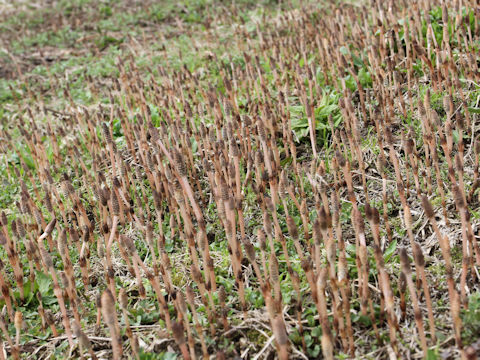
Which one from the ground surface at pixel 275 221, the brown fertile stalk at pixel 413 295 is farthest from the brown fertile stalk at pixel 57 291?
Answer: the brown fertile stalk at pixel 413 295

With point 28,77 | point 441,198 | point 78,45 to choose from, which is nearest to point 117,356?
point 441,198

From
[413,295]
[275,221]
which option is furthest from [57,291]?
[413,295]

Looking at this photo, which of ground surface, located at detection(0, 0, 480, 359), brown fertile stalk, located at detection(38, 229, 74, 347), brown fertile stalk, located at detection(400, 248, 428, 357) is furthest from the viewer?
brown fertile stalk, located at detection(38, 229, 74, 347)

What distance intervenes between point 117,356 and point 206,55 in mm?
4589

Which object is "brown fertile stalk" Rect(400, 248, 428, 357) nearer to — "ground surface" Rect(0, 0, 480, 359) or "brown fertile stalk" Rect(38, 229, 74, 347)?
"ground surface" Rect(0, 0, 480, 359)

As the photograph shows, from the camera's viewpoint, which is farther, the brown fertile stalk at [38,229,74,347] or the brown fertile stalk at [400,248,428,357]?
the brown fertile stalk at [38,229,74,347]

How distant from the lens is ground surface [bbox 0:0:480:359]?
77.1 inches

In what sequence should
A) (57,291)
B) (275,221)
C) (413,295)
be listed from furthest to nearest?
(275,221) < (57,291) < (413,295)

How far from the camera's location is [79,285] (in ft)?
8.78

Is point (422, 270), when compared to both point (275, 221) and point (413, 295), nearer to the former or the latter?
point (413, 295)

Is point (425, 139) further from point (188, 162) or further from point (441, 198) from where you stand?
point (188, 162)

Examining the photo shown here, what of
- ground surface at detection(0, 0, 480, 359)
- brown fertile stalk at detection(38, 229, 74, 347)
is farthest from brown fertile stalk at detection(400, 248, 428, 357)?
brown fertile stalk at detection(38, 229, 74, 347)

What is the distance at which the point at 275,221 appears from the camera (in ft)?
7.78

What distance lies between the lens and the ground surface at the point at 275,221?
1.96 metres
